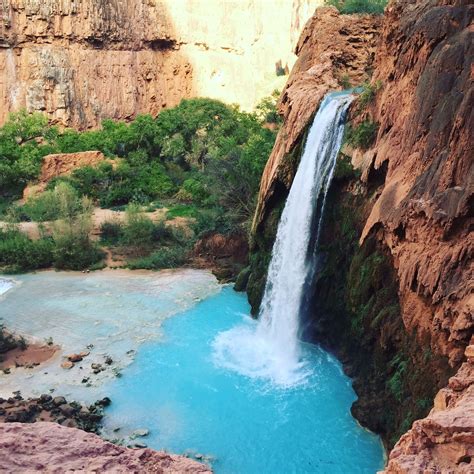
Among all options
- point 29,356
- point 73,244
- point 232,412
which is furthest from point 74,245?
point 232,412

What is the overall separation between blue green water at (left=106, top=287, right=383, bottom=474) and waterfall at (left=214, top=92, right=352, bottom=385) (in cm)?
51

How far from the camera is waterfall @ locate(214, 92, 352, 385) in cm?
1186

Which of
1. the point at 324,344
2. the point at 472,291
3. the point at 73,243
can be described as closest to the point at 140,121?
the point at 73,243

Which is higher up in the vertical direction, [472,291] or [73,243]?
[472,291]

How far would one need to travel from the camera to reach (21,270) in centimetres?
1808

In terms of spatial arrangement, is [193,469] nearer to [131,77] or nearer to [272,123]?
[272,123]

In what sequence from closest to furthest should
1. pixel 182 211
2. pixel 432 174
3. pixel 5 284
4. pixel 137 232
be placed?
pixel 432 174 < pixel 5 284 < pixel 137 232 < pixel 182 211

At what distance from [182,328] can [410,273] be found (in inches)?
279

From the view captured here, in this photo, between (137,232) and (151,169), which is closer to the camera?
(137,232)

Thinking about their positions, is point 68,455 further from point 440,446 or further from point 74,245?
point 74,245

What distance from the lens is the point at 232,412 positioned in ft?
32.0

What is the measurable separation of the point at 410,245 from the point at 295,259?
4.60m

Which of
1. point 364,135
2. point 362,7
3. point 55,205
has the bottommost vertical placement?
point 55,205

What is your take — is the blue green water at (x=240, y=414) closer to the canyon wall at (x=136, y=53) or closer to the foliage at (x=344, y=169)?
the foliage at (x=344, y=169)
